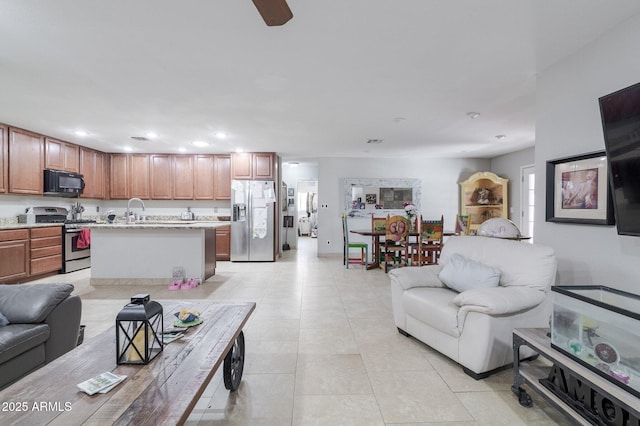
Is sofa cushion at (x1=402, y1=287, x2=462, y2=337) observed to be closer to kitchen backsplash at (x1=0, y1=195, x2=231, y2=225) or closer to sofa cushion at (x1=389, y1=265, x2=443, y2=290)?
sofa cushion at (x1=389, y1=265, x2=443, y2=290)

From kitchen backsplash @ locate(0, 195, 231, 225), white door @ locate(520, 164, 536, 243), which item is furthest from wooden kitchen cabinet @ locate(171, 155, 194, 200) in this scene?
white door @ locate(520, 164, 536, 243)

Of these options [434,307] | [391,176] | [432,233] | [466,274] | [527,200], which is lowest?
[434,307]

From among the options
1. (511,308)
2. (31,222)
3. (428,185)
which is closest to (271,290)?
(511,308)

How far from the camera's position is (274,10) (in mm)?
1391

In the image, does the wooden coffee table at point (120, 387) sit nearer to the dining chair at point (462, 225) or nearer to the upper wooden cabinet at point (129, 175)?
the dining chair at point (462, 225)

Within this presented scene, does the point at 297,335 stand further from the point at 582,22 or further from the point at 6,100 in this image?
the point at 6,100

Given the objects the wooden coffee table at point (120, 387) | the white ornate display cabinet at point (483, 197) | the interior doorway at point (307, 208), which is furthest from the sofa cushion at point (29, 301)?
the interior doorway at point (307, 208)

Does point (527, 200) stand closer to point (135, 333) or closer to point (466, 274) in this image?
point (466, 274)

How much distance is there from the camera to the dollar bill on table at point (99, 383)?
3.40 feet

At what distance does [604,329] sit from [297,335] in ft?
6.81

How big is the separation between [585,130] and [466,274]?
1.34 meters

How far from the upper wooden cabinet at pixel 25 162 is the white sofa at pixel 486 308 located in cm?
572

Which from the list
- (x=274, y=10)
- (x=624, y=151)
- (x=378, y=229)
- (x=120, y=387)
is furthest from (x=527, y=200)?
(x=120, y=387)

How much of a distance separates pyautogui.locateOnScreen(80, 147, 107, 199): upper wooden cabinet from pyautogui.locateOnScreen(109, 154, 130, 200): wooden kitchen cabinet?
139 mm
